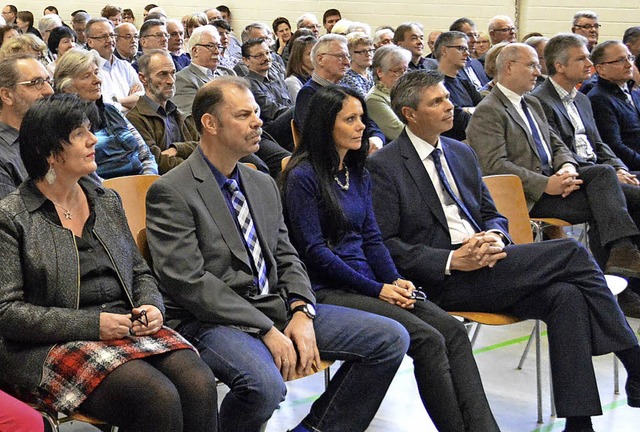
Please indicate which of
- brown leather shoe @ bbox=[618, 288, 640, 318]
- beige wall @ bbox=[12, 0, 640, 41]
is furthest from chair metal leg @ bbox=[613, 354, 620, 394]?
beige wall @ bbox=[12, 0, 640, 41]

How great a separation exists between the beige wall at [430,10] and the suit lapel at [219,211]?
7.92 meters

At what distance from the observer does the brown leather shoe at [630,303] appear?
4855mm

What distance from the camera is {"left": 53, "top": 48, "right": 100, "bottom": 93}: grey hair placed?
426 centimetres

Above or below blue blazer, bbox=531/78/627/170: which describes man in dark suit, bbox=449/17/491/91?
below

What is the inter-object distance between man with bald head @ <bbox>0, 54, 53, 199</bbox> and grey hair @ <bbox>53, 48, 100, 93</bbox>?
2.30 feet

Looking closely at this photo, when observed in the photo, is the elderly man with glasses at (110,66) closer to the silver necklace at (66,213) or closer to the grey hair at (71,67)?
the grey hair at (71,67)

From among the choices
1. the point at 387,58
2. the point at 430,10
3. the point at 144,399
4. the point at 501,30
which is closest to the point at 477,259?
the point at 144,399

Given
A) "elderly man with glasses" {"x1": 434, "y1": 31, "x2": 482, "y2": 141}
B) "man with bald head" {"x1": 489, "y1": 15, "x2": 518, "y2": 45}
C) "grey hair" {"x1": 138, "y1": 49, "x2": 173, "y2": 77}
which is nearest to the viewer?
"grey hair" {"x1": 138, "y1": 49, "x2": 173, "y2": 77}

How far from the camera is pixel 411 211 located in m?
3.60

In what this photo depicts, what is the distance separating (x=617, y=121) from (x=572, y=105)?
49 centimetres

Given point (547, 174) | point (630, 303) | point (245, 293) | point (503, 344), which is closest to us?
point (245, 293)

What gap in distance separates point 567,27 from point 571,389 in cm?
760

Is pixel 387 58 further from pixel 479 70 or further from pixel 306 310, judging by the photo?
pixel 306 310

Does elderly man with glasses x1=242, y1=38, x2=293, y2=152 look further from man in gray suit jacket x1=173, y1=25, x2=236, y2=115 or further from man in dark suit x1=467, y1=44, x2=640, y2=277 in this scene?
man in dark suit x1=467, y1=44, x2=640, y2=277
